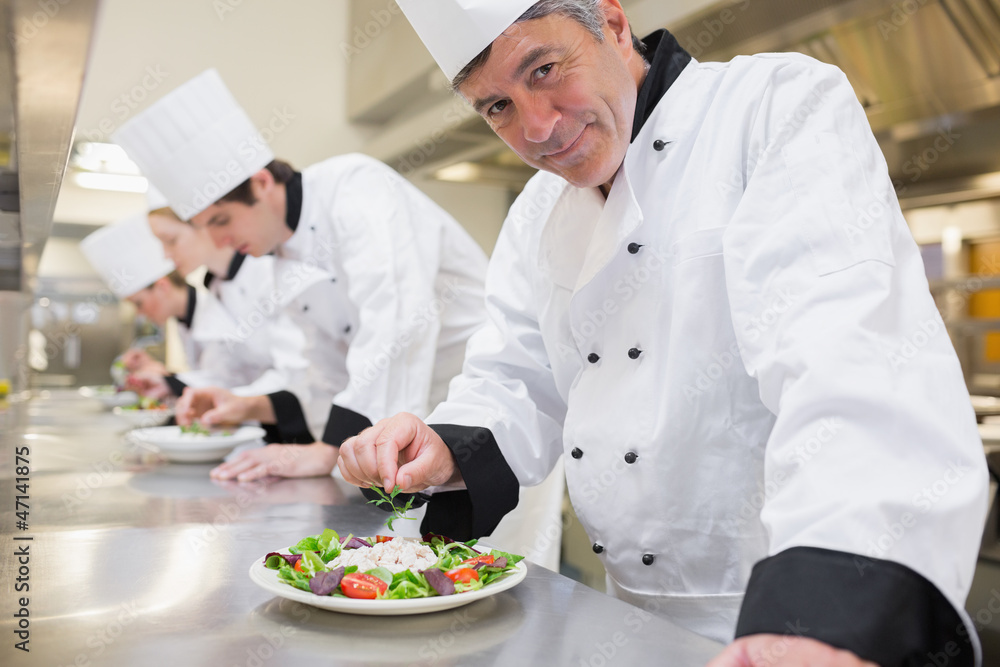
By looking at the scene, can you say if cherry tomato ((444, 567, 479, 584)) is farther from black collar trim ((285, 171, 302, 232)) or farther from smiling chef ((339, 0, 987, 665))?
black collar trim ((285, 171, 302, 232))

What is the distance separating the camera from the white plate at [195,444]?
2.03m

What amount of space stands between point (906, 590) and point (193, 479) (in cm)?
162

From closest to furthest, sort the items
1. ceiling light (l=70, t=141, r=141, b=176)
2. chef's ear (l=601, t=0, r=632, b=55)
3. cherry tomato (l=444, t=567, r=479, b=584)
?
cherry tomato (l=444, t=567, r=479, b=584)
chef's ear (l=601, t=0, r=632, b=55)
ceiling light (l=70, t=141, r=141, b=176)

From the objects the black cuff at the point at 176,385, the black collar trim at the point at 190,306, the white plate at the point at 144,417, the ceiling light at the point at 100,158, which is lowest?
the white plate at the point at 144,417

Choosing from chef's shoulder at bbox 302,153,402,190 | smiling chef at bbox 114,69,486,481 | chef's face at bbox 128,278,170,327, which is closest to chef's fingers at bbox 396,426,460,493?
smiling chef at bbox 114,69,486,481

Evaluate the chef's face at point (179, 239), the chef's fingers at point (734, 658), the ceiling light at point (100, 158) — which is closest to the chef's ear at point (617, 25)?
the chef's fingers at point (734, 658)

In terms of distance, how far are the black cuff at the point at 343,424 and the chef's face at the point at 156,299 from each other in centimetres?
304

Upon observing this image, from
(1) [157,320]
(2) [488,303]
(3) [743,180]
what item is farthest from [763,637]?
(1) [157,320]

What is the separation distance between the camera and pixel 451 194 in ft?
22.2

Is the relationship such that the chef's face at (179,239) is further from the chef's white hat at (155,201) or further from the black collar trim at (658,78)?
the black collar trim at (658,78)

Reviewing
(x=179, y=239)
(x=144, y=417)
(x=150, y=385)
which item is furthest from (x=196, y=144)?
(x=150, y=385)

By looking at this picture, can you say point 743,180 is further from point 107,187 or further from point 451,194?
point 107,187

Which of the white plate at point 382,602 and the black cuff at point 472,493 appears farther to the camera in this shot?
the black cuff at point 472,493

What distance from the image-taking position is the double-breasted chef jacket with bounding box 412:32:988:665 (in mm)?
656
